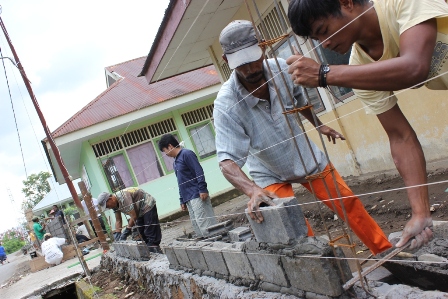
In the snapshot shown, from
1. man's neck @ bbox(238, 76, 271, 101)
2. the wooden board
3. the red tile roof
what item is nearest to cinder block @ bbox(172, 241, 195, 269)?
man's neck @ bbox(238, 76, 271, 101)

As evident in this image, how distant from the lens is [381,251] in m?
2.64

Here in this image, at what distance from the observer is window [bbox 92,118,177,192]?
13.8 meters

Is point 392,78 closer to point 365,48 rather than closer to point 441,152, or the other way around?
point 365,48

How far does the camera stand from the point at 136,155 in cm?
1402

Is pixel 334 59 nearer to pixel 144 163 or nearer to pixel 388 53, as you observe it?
pixel 388 53

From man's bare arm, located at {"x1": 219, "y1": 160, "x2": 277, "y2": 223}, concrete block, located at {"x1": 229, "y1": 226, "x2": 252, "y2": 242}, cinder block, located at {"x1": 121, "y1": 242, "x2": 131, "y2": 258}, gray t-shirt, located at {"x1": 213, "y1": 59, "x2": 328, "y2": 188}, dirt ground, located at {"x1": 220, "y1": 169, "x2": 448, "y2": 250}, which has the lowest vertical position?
dirt ground, located at {"x1": 220, "y1": 169, "x2": 448, "y2": 250}

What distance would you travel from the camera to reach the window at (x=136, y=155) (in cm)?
1381

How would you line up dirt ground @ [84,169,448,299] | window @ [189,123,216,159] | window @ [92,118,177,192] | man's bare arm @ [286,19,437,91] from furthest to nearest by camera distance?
window @ [189,123,216,159] < window @ [92,118,177,192] < dirt ground @ [84,169,448,299] < man's bare arm @ [286,19,437,91]

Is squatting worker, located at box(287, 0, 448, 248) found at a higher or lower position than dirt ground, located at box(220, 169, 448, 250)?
Answer: higher

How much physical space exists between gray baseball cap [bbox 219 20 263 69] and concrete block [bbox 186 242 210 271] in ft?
5.59

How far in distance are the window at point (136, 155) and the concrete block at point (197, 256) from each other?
396 inches

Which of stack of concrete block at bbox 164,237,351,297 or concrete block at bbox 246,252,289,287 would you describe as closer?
stack of concrete block at bbox 164,237,351,297

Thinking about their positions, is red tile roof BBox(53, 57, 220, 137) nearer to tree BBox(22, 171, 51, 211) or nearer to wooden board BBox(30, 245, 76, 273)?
wooden board BBox(30, 245, 76, 273)

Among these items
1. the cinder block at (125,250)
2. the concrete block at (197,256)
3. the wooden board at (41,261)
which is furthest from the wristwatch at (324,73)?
the wooden board at (41,261)
